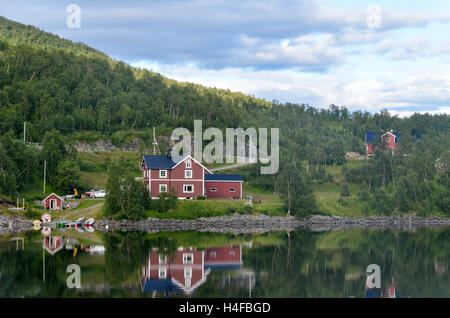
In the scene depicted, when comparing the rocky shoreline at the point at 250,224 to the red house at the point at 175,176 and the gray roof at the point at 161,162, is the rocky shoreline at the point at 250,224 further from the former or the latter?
the gray roof at the point at 161,162

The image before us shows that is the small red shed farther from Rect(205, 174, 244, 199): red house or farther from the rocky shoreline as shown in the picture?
Rect(205, 174, 244, 199): red house

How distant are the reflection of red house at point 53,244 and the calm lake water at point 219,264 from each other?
6cm

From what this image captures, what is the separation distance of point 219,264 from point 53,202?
26034mm

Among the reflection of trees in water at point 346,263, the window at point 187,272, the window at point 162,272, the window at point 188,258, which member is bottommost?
the reflection of trees in water at point 346,263

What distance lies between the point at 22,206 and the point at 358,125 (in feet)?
Answer: 254

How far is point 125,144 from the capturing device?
83500mm

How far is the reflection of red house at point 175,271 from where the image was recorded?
25.8 metres

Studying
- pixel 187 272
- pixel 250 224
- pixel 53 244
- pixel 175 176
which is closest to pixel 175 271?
pixel 187 272

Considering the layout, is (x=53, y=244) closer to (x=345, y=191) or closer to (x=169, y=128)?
(x=345, y=191)

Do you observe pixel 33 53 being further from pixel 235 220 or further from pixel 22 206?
pixel 235 220

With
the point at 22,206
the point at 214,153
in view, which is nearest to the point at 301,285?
the point at 22,206

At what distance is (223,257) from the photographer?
3431 cm

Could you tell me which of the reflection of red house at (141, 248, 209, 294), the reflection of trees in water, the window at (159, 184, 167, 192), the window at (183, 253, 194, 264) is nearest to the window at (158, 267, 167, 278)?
the reflection of red house at (141, 248, 209, 294)

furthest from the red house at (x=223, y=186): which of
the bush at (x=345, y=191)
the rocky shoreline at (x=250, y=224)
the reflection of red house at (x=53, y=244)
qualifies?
the reflection of red house at (x=53, y=244)
